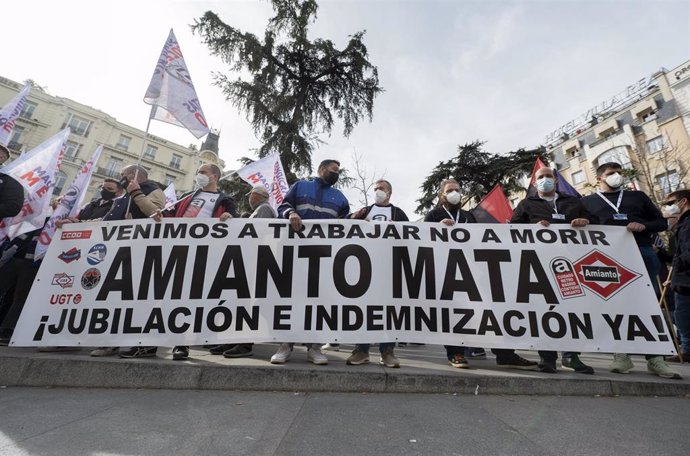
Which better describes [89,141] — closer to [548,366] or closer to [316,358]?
[316,358]

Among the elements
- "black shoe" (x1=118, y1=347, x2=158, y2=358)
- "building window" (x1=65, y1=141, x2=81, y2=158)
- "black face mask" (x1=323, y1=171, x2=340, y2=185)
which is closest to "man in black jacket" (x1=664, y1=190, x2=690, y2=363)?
"black face mask" (x1=323, y1=171, x2=340, y2=185)

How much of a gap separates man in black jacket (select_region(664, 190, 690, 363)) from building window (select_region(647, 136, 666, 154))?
2875 cm

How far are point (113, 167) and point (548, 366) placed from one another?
158 ft

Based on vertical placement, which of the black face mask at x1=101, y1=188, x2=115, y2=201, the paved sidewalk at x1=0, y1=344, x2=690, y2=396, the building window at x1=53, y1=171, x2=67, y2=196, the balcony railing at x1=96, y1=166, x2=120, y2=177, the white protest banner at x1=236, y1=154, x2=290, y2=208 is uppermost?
the balcony railing at x1=96, y1=166, x2=120, y2=177

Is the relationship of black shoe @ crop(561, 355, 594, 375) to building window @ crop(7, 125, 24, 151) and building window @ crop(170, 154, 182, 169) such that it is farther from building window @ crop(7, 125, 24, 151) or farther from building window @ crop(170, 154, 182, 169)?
building window @ crop(170, 154, 182, 169)

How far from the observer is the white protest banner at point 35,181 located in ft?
13.5

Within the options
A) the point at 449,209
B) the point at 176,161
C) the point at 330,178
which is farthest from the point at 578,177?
the point at 176,161

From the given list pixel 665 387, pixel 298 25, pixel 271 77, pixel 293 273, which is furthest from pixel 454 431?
pixel 298 25

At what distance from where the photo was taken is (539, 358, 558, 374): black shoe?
277 centimetres

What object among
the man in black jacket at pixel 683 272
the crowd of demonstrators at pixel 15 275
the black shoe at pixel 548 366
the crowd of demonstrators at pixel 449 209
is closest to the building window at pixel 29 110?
the crowd of demonstrators at pixel 15 275

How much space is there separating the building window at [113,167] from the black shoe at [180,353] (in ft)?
148

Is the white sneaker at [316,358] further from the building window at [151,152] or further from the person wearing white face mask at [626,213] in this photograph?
the building window at [151,152]

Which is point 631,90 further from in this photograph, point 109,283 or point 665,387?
point 109,283

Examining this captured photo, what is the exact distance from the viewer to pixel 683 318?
12.1 ft
